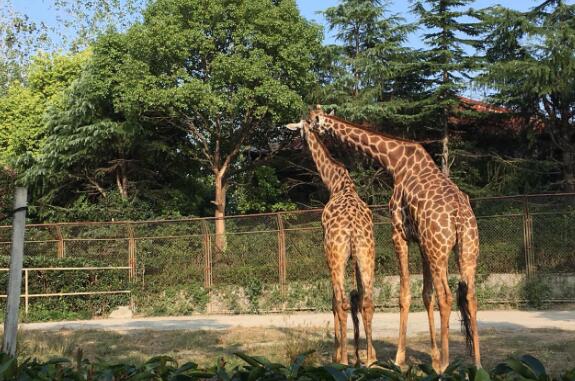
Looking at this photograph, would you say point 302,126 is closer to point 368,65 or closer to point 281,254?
point 281,254

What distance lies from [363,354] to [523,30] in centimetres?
1534

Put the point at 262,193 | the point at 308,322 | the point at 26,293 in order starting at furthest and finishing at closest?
the point at 262,193
the point at 26,293
the point at 308,322

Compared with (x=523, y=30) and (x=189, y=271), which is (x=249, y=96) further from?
(x=523, y=30)

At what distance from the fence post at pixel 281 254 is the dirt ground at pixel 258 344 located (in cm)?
470

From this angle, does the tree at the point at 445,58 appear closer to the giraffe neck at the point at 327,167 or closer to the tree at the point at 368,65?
the tree at the point at 368,65

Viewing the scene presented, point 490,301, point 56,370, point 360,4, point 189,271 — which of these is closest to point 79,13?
point 360,4

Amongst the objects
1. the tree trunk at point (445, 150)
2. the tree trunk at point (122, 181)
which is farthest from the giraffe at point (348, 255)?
the tree trunk at point (122, 181)

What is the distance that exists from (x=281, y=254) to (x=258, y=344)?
720cm

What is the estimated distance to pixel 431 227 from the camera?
694 centimetres

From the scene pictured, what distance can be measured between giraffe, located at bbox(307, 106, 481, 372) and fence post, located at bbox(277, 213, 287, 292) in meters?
8.83

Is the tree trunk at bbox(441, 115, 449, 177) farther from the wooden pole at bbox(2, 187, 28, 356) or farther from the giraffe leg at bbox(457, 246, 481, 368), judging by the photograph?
the wooden pole at bbox(2, 187, 28, 356)

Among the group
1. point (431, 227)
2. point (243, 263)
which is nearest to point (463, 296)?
point (431, 227)

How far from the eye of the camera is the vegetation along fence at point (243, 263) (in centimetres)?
1554

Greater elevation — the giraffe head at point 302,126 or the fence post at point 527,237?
the giraffe head at point 302,126
